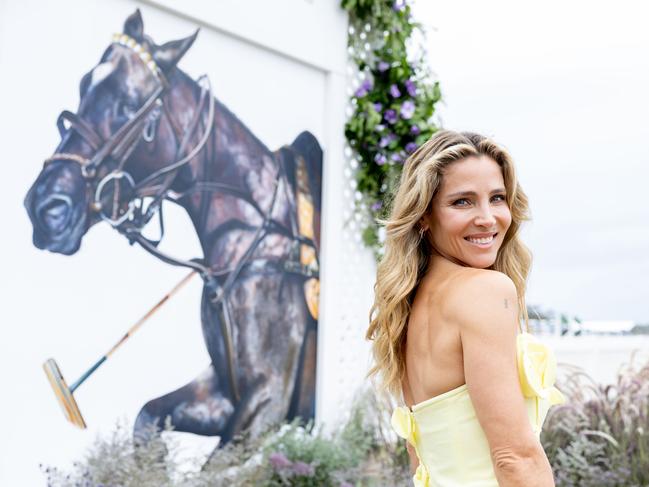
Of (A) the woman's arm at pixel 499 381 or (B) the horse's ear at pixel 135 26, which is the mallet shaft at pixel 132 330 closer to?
(B) the horse's ear at pixel 135 26

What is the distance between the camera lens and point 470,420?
5.16 feet

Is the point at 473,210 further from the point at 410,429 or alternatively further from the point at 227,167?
the point at 227,167

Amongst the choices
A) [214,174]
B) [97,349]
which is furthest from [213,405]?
[214,174]

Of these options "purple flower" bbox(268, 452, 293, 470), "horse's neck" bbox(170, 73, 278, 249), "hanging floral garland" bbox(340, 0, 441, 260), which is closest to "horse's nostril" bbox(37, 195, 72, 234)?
"horse's neck" bbox(170, 73, 278, 249)

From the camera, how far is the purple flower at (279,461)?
4.29 metres

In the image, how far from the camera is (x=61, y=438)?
3764 mm

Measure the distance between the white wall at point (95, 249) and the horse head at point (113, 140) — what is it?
0.06 meters

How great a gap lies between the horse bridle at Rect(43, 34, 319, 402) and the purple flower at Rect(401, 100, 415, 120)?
4.05ft

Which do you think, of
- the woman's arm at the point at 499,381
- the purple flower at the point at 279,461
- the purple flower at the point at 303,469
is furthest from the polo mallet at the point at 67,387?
the woman's arm at the point at 499,381

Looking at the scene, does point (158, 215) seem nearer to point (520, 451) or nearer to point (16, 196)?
point (16, 196)

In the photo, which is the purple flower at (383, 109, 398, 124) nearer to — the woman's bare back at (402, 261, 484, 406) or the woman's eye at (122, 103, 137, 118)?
the woman's eye at (122, 103, 137, 118)

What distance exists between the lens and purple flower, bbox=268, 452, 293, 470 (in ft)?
14.1

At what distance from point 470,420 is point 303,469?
287 centimetres

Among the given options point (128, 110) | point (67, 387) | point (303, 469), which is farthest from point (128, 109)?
point (303, 469)
